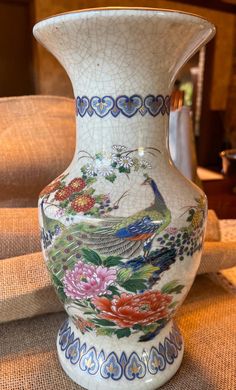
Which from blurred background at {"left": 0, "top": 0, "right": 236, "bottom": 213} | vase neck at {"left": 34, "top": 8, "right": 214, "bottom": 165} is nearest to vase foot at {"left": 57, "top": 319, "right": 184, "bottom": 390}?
vase neck at {"left": 34, "top": 8, "right": 214, "bottom": 165}

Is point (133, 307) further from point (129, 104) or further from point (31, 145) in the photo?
point (31, 145)

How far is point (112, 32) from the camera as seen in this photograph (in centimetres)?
31

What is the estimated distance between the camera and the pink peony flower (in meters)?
0.34

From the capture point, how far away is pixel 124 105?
34 centimetres

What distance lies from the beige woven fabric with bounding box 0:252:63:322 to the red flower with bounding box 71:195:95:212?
0.53 feet

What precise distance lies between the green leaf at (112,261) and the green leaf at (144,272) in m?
0.02

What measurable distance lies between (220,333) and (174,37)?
0.37 meters

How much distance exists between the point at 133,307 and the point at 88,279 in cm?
5

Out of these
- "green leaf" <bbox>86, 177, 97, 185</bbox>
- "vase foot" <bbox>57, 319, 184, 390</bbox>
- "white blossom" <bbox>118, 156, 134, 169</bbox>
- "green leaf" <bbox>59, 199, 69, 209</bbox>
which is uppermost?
"white blossom" <bbox>118, 156, 134, 169</bbox>

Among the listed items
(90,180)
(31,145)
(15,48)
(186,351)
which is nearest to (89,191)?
(90,180)

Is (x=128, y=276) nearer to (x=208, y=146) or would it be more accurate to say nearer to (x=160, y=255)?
(x=160, y=255)

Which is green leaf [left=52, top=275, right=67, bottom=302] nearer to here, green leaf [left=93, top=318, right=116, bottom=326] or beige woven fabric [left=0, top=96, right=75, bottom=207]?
green leaf [left=93, top=318, right=116, bottom=326]

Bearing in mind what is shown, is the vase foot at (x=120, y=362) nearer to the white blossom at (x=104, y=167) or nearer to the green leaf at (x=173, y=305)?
the green leaf at (x=173, y=305)

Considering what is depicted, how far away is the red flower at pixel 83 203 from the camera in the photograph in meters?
0.34
